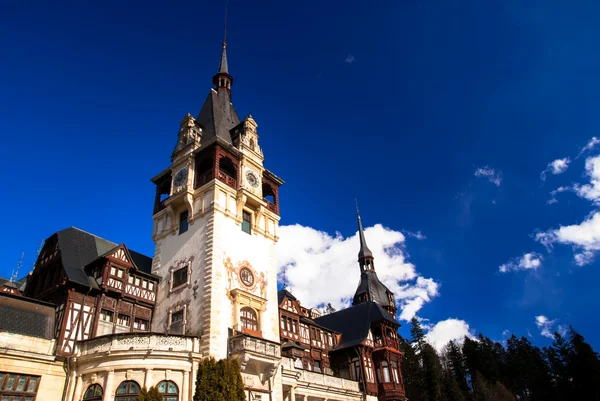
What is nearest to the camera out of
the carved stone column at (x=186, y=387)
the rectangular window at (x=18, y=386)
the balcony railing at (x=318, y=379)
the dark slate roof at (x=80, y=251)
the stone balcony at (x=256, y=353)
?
the rectangular window at (x=18, y=386)

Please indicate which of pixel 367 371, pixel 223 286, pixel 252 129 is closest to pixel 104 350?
pixel 223 286

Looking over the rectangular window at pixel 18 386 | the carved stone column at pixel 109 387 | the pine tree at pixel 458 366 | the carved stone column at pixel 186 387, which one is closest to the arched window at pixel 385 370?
the carved stone column at pixel 186 387

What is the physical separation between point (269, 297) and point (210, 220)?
7083mm

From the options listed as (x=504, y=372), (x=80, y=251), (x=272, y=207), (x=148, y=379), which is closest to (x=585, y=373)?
(x=504, y=372)

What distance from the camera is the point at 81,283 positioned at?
2641 cm

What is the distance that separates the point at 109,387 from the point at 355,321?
2983 centimetres

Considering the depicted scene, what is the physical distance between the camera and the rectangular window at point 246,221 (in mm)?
33859

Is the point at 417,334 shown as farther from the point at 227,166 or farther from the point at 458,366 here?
the point at 227,166

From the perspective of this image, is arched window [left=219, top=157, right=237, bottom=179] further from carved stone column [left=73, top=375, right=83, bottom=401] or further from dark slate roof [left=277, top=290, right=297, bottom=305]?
carved stone column [left=73, top=375, right=83, bottom=401]

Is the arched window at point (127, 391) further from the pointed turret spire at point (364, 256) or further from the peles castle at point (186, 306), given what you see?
the pointed turret spire at point (364, 256)

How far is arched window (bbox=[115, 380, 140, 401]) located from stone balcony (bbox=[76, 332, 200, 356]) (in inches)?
63.8

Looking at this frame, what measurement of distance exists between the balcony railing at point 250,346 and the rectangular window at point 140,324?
6.35m

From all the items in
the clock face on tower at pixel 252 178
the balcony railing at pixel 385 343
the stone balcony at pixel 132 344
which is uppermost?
the clock face on tower at pixel 252 178

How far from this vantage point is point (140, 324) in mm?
29250
